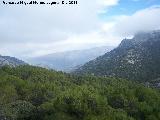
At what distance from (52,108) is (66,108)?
4304mm

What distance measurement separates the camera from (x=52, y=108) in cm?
9156

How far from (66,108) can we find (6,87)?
150 feet

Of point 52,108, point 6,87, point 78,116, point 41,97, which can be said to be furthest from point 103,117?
point 6,87

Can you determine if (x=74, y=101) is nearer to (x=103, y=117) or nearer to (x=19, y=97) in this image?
(x=103, y=117)

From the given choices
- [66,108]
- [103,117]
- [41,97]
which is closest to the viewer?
[103,117]

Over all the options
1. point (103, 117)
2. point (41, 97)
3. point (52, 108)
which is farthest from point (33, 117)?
point (41, 97)

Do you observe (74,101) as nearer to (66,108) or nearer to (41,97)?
(66,108)

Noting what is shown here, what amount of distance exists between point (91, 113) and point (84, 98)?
6883 millimetres

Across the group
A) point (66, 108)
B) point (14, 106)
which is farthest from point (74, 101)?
point (14, 106)

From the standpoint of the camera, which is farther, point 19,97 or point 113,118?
point 19,97

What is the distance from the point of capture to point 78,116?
3536 inches

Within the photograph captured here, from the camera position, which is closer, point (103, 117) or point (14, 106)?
point (103, 117)

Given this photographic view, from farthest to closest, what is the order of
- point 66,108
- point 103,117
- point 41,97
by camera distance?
point 41,97
point 66,108
point 103,117

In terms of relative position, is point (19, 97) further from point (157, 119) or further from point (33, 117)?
point (157, 119)
